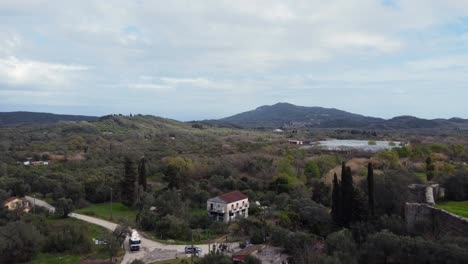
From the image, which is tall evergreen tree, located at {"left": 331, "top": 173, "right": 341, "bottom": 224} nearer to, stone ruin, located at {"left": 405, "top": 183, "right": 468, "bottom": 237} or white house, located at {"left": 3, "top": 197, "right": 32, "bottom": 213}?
stone ruin, located at {"left": 405, "top": 183, "right": 468, "bottom": 237}

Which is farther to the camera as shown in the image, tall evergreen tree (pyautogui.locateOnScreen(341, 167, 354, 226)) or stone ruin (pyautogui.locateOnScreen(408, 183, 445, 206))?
tall evergreen tree (pyautogui.locateOnScreen(341, 167, 354, 226))

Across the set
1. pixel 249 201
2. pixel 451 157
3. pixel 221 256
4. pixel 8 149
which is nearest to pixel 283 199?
pixel 249 201

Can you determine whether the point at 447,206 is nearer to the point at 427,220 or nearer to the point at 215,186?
the point at 427,220

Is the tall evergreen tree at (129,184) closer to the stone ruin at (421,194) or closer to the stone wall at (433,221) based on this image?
the stone ruin at (421,194)

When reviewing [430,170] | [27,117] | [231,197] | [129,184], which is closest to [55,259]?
[129,184]

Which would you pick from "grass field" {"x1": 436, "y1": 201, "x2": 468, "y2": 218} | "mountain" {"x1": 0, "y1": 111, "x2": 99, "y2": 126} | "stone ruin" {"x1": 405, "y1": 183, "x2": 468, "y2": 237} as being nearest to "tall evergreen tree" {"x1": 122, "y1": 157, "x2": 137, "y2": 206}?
"stone ruin" {"x1": 405, "y1": 183, "x2": 468, "y2": 237}

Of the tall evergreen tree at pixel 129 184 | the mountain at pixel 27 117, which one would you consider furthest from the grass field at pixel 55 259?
the mountain at pixel 27 117
